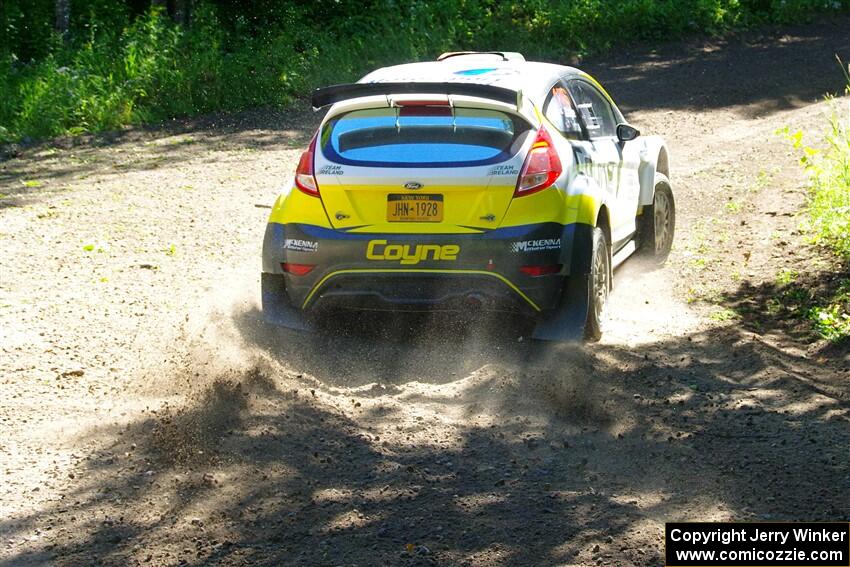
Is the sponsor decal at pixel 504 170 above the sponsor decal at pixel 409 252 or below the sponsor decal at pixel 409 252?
above

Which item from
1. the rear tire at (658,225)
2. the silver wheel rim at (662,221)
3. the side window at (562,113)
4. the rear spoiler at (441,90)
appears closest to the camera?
the rear spoiler at (441,90)

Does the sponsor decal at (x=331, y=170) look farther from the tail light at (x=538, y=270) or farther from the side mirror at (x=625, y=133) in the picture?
the side mirror at (x=625, y=133)

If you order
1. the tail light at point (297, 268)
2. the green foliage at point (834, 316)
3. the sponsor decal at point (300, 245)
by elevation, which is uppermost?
the sponsor decal at point (300, 245)

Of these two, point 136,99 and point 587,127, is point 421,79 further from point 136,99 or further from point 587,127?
point 136,99

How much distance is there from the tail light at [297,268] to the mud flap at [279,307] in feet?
0.44

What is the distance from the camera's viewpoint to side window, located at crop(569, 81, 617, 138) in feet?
28.6

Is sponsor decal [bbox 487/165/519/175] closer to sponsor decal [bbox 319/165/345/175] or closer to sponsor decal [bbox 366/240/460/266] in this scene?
sponsor decal [bbox 366/240/460/266]

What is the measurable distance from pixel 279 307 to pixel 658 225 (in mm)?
3757

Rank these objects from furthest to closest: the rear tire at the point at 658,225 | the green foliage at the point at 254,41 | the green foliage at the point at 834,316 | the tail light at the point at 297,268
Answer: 1. the green foliage at the point at 254,41
2. the rear tire at the point at 658,225
3. the green foliage at the point at 834,316
4. the tail light at the point at 297,268

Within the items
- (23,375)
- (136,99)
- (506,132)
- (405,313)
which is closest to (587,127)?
(506,132)

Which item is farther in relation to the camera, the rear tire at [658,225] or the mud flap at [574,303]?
the rear tire at [658,225]

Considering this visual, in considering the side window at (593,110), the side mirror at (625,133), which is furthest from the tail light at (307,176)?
the side mirror at (625,133)

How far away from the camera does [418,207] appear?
24.1ft

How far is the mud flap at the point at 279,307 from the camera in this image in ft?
25.7
